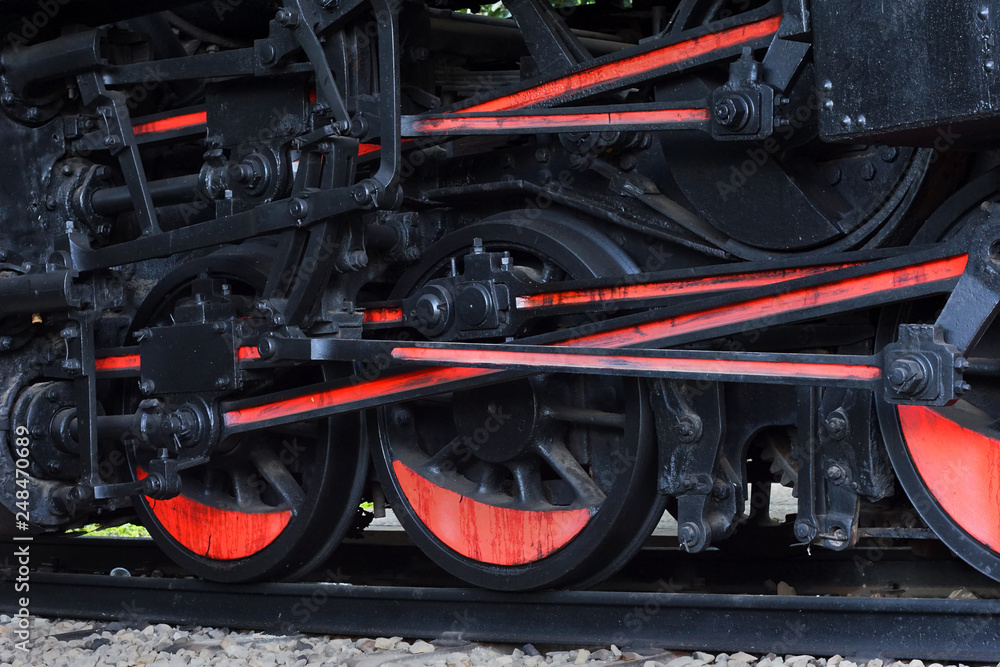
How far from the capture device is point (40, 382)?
418 cm

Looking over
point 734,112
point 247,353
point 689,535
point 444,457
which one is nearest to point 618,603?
point 689,535

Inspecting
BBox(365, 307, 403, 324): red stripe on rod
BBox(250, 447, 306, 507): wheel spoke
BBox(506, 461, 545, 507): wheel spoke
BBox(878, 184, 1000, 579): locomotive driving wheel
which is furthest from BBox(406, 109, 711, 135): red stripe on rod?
BBox(250, 447, 306, 507): wheel spoke

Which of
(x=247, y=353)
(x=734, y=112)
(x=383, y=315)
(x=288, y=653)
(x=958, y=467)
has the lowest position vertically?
(x=288, y=653)

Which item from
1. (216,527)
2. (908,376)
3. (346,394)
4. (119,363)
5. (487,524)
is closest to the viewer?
(908,376)

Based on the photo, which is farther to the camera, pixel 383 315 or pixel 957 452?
pixel 383 315

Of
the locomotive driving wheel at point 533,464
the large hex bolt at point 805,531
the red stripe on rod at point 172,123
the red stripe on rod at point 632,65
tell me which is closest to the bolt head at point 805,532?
the large hex bolt at point 805,531

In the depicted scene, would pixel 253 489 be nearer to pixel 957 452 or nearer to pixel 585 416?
pixel 585 416

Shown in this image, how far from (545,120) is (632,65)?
10.2 inches

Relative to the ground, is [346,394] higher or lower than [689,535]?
higher

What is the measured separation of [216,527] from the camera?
405 centimetres

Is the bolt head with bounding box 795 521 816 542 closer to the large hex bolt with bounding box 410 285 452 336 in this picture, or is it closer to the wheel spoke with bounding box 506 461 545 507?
the wheel spoke with bounding box 506 461 545 507

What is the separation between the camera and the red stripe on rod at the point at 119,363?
386 cm

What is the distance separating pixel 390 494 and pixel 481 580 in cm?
43

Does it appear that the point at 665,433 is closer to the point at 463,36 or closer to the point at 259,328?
the point at 259,328
